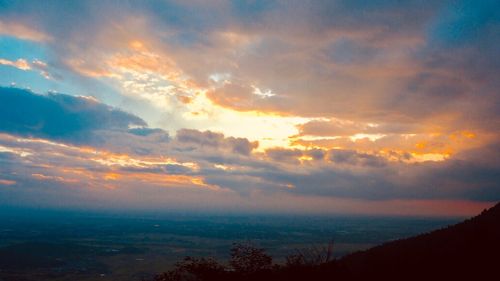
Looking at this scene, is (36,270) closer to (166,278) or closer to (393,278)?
(166,278)

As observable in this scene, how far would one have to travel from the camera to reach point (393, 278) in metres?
19.8

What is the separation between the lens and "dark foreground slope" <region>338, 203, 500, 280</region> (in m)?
19.0

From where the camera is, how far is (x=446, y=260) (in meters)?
21.2

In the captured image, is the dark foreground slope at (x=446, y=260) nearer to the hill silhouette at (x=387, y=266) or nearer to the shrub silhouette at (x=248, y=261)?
the hill silhouette at (x=387, y=266)

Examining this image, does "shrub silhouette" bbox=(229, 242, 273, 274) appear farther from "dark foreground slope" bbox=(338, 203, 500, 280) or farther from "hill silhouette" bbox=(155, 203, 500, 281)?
"dark foreground slope" bbox=(338, 203, 500, 280)

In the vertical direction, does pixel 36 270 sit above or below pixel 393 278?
below

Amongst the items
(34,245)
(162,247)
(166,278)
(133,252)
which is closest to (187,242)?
(162,247)

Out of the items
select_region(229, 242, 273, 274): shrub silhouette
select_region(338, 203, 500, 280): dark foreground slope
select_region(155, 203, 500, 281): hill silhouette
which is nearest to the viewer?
select_region(155, 203, 500, 281): hill silhouette

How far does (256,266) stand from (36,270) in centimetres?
11665

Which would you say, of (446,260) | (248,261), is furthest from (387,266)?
(248,261)

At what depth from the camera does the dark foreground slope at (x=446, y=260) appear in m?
19.0

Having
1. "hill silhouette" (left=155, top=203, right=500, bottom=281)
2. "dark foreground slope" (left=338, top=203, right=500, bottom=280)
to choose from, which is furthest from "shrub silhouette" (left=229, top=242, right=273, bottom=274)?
"dark foreground slope" (left=338, top=203, right=500, bottom=280)

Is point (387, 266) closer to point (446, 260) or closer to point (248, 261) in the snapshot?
point (446, 260)

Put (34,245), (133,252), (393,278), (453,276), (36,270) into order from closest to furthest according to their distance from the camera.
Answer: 1. (453,276)
2. (393,278)
3. (36,270)
4. (133,252)
5. (34,245)
